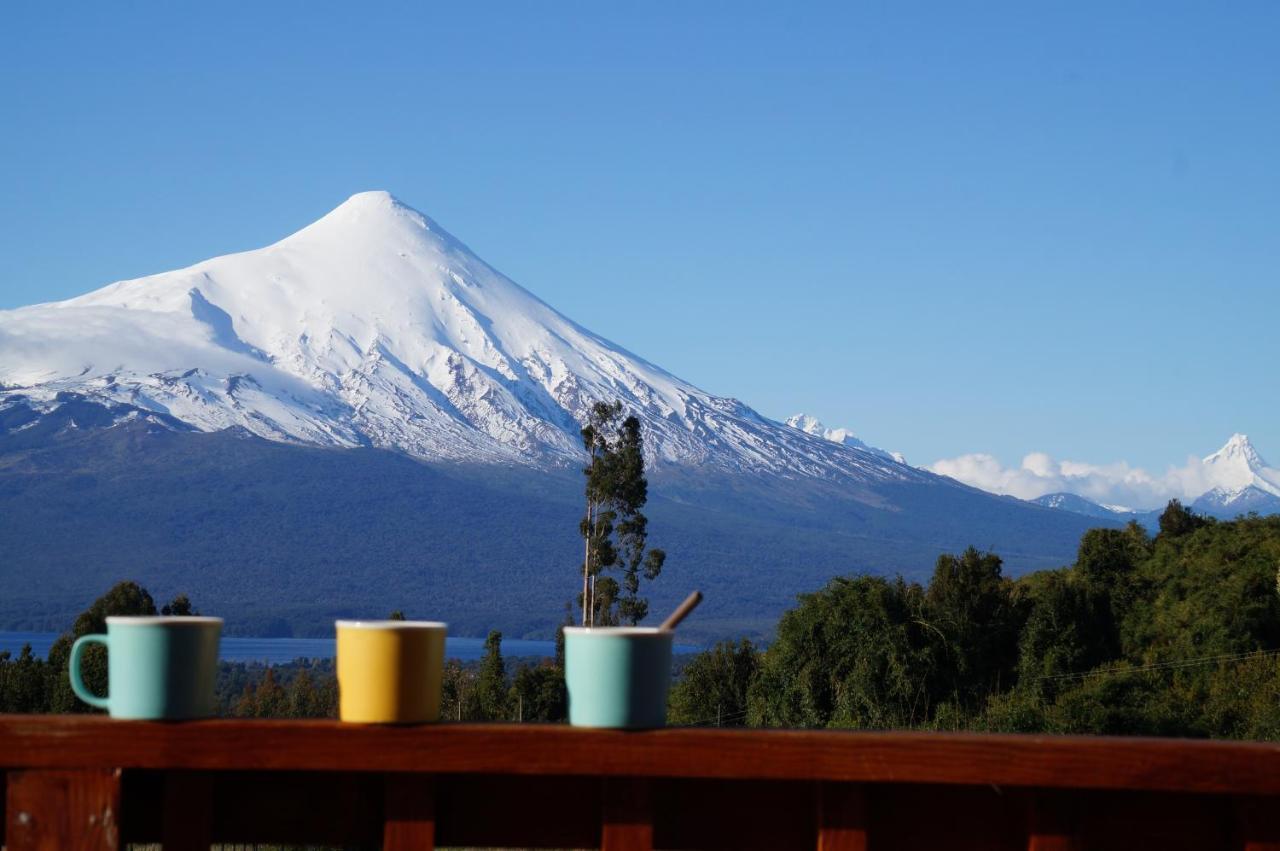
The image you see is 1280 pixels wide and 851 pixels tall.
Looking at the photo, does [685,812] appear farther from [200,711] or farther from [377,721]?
[200,711]

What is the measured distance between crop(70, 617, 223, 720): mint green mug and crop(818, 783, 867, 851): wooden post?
0.92 metres

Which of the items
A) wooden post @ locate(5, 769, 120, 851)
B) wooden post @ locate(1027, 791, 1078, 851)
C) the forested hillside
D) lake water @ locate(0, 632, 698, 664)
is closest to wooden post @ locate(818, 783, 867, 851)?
wooden post @ locate(1027, 791, 1078, 851)

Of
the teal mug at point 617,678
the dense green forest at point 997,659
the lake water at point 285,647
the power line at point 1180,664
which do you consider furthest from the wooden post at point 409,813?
the lake water at point 285,647

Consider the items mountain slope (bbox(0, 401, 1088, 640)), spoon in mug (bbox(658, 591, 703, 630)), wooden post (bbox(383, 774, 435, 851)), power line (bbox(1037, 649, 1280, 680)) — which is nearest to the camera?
wooden post (bbox(383, 774, 435, 851))

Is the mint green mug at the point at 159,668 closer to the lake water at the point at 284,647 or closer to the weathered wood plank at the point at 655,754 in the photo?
the weathered wood plank at the point at 655,754

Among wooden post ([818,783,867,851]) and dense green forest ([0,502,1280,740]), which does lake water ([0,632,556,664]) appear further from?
wooden post ([818,783,867,851])

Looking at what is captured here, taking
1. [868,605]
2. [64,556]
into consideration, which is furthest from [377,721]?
[64,556]

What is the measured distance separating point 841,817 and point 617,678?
0.38m

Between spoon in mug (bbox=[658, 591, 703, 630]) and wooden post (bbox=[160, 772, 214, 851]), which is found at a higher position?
spoon in mug (bbox=[658, 591, 703, 630])

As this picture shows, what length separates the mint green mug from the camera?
2.37 meters

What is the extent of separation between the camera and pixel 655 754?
2.30 m

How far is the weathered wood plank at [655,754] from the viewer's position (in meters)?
2.30

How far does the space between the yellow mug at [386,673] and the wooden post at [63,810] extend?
359mm

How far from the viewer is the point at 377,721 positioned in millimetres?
2338
